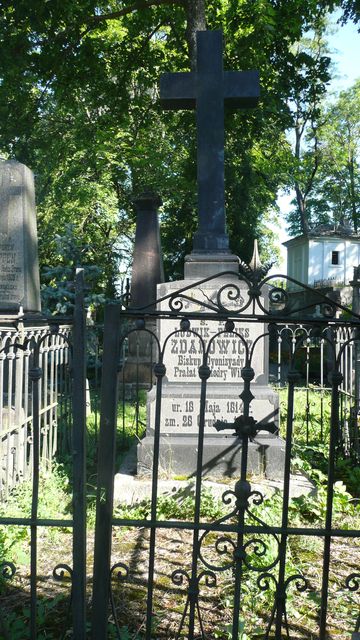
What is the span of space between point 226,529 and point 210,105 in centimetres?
489

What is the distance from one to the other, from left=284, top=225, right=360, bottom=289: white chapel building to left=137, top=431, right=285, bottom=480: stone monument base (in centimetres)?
3779

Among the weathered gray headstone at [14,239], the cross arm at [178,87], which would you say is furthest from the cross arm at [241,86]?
the weathered gray headstone at [14,239]

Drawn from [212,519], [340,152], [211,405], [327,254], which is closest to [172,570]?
[212,519]

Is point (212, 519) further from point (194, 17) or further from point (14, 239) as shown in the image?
point (194, 17)

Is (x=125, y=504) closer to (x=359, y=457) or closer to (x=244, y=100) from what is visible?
(x=359, y=457)

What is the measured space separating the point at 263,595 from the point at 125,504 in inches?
70.2

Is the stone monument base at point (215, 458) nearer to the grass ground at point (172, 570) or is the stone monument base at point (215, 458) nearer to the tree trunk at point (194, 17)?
the grass ground at point (172, 570)

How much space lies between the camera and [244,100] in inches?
242

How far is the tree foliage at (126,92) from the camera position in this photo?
1107cm

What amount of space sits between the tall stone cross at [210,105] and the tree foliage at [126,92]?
497cm

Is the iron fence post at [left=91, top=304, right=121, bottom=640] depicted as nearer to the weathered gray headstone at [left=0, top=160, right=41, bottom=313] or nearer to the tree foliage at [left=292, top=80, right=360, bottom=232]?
the weathered gray headstone at [left=0, top=160, right=41, bottom=313]

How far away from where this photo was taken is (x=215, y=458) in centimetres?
485

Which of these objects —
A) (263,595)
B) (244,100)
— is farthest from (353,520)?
(244,100)

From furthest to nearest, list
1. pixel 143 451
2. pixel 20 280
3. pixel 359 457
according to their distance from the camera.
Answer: pixel 20 280
pixel 359 457
pixel 143 451
